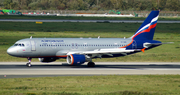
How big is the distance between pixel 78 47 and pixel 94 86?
1851 centimetres

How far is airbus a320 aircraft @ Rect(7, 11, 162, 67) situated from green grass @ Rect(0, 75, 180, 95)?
10.8 m

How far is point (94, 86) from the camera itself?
2675 cm

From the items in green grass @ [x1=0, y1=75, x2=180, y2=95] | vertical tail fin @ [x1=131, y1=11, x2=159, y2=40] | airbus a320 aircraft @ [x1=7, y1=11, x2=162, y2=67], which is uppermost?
vertical tail fin @ [x1=131, y1=11, x2=159, y2=40]

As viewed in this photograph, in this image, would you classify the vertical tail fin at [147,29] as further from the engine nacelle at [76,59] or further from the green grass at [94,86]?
the green grass at [94,86]

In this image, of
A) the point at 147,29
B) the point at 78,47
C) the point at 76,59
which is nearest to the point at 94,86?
the point at 76,59

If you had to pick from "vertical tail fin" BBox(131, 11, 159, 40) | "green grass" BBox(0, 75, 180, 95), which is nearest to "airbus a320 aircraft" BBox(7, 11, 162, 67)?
"vertical tail fin" BBox(131, 11, 159, 40)

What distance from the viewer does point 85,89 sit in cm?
2523

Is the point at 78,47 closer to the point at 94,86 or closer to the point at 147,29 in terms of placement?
the point at 147,29

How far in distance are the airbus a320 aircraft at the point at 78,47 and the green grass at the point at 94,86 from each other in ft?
35.3

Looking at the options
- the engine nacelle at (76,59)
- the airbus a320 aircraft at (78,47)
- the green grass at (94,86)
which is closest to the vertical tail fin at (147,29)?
the airbus a320 aircraft at (78,47)

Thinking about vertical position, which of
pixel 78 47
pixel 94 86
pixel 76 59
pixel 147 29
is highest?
pixel 147 29

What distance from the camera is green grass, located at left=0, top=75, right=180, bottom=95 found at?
78.0 ft

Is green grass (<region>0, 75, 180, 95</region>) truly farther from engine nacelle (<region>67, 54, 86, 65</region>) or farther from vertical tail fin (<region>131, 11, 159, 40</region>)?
vertical tail fin (<region>131, 11, 159, 40</region>)

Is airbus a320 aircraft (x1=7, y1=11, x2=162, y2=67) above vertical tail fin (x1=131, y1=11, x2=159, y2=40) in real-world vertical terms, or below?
below
